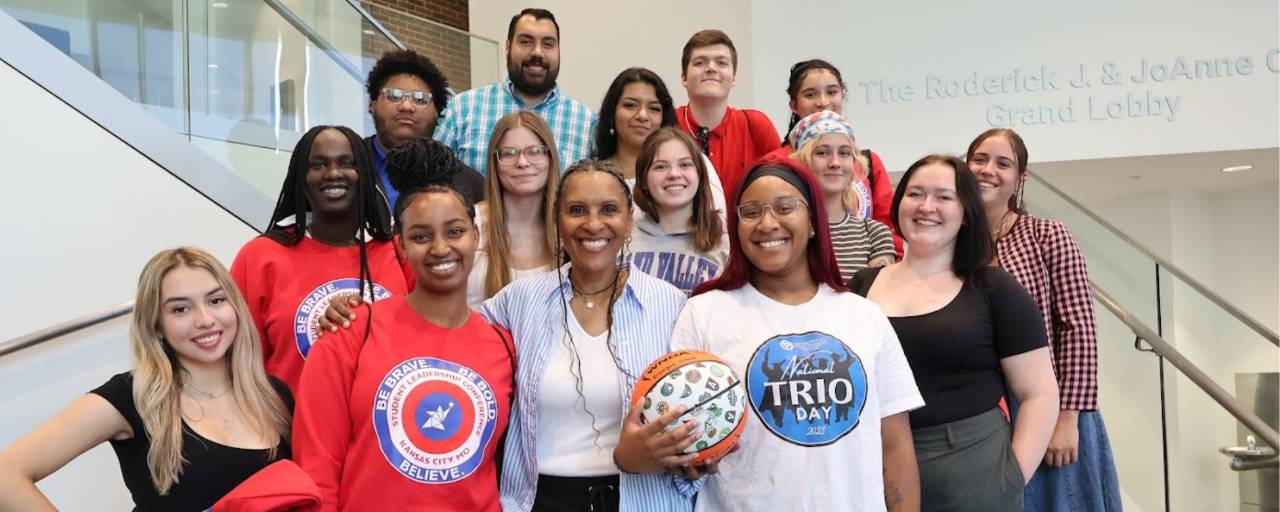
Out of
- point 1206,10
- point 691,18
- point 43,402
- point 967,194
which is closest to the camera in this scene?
point 967,194

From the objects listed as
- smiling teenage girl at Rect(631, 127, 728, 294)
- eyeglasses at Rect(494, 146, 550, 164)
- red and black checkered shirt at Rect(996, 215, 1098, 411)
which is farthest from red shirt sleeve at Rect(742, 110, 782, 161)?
eyeglasses at Rect(494, 146, 550, 164)

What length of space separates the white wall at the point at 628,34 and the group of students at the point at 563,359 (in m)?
6.34

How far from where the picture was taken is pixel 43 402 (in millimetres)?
3682

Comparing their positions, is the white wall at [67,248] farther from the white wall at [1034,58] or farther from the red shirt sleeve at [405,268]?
the white wall at [1034,58]

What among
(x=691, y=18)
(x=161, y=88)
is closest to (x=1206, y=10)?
(x=691, y=18)

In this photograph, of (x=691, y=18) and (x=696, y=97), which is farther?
(x=691, y=18)

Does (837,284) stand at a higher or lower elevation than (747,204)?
lower

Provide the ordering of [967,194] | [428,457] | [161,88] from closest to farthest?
[428,457] < [967,194] < [161,88]

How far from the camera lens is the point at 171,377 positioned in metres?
2.20

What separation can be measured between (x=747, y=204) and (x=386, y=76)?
2274 millimetres

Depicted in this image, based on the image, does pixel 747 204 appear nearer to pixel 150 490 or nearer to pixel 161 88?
pixel 150 490

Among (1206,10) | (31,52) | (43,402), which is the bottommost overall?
(43,402)

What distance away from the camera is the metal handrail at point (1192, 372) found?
3.54 m

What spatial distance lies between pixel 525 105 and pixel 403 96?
0.48 m
